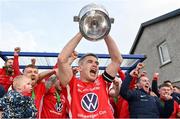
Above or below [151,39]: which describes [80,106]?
below

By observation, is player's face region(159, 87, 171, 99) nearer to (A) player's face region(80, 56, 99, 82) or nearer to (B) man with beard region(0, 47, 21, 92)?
(A) player's face region(80, 56, 99, 82)

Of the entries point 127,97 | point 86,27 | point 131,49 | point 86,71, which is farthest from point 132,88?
point 131,49

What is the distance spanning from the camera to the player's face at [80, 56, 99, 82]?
3.90 m

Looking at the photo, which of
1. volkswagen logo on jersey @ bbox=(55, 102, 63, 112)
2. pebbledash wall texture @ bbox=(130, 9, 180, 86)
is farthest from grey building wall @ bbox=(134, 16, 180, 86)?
volkswagen logo on jersey @ bbox=(55, 102, 63, 112)

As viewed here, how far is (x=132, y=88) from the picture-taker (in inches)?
215

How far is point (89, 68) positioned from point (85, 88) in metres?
0.30

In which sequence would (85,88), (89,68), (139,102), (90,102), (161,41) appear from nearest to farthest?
(90,102) < (85,88) < (89,68) < (139,102) < (161,41)

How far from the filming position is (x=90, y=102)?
365cm

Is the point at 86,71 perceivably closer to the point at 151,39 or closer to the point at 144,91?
the point at 144,91

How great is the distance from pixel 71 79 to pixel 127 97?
5.76 feet

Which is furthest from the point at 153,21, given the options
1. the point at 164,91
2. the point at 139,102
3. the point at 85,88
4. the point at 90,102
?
the point at 90,102

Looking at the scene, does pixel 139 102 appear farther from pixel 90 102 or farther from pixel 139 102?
pixel 90 102

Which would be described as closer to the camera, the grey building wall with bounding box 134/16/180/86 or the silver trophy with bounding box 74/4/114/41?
the silver trophy with bounding box 74/4/114/41

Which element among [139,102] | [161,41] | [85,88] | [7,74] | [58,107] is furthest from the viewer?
[161,41]
